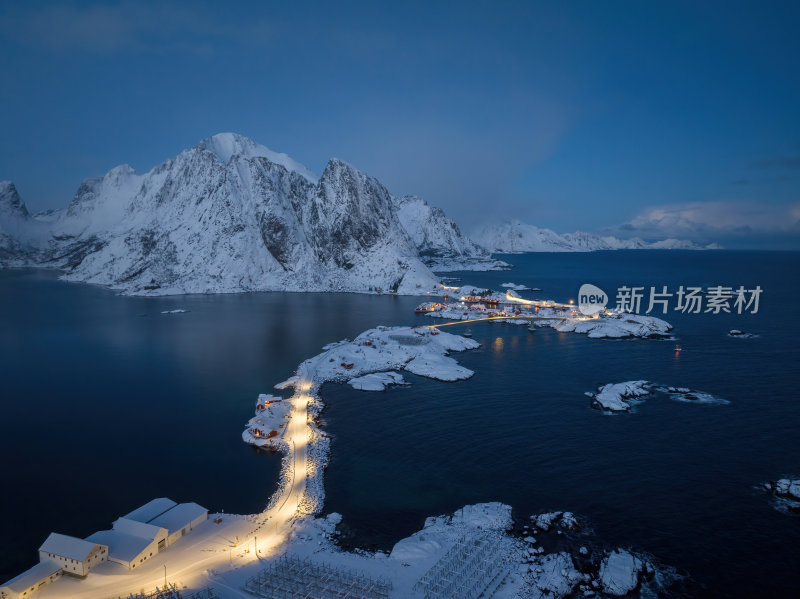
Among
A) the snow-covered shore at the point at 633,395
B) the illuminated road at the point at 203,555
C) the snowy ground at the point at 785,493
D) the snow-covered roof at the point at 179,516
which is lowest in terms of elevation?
the illuminated road at the point at 203,555

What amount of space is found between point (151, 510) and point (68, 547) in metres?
5.38

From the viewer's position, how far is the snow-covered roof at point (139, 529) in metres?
29.9

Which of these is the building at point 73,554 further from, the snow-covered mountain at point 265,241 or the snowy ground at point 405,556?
the snow-covered mountain at point 265,241

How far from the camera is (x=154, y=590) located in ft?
87.2

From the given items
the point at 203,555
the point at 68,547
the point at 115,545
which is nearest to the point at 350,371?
the point at 203,555

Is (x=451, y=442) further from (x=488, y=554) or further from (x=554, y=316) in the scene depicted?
(x=554, y=316)

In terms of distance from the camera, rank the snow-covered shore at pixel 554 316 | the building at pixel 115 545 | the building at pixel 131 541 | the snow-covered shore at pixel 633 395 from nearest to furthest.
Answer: the building at pixel 115 545 < the building at pixel 131 541 < the snow-covered shore at pixel 633 395 < the snow-covered shore at pixel 554 316

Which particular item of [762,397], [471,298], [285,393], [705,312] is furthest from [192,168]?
[762,397]

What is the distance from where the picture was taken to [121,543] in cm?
2950

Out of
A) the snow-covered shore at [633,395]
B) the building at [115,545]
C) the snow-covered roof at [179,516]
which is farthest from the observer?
the snow-covered shore at [633,395]

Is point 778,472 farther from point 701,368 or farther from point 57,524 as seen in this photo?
point 57,524

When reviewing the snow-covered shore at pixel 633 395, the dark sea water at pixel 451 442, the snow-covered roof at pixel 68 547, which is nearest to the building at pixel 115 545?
the snow-covered roof at pixel 68 547

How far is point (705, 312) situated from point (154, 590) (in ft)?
409

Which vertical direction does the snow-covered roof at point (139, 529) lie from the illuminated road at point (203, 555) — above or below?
above
